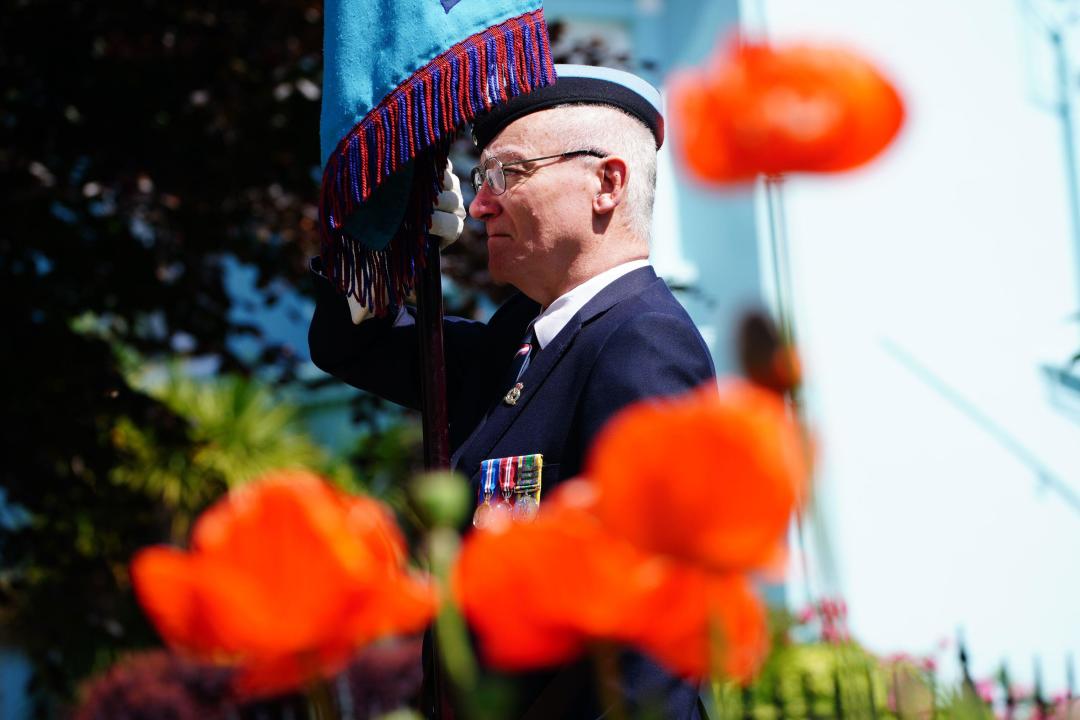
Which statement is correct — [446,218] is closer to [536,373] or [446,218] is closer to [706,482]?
[536,373]

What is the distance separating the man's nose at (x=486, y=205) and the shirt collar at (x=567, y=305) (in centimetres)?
18

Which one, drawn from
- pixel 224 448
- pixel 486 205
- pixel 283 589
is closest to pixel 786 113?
pixel 283 589

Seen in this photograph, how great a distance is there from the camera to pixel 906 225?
6.01m

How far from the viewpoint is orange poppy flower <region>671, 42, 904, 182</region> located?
636 mm

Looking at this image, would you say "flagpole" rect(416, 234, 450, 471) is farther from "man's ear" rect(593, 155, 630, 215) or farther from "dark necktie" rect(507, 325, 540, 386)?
"man's ear" rect(593, 155, 630, 215)

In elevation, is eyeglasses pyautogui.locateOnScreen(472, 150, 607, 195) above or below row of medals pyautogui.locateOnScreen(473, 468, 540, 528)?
above

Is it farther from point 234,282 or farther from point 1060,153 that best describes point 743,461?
point 234,282

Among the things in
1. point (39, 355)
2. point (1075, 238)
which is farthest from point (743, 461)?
point (1075, 238)

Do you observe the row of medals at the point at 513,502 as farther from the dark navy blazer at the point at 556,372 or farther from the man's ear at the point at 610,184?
the man's ear at the point at 610,184

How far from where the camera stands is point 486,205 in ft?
7.34

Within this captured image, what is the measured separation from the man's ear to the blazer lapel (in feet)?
0.51

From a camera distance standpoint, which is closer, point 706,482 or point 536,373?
point 706,482

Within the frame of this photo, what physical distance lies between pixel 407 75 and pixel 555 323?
460mm

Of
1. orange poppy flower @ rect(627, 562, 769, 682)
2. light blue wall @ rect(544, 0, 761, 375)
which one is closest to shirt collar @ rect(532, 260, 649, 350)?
orange poppy flower @ rect(627, 562, 769, 682)
